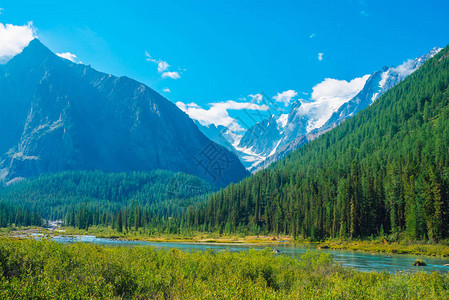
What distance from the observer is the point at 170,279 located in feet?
74.0

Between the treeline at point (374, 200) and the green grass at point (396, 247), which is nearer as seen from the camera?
the green grass at point (396, 247)

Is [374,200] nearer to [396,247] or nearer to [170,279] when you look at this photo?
[396,247]

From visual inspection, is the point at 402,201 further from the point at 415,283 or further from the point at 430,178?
the point at 415,283

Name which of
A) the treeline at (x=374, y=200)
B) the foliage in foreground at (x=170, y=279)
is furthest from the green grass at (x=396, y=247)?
the foliage in foreground at (x=170, y=279)

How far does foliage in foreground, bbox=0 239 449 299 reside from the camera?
54.3ft

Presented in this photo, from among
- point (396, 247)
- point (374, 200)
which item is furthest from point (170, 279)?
point (374, 200)

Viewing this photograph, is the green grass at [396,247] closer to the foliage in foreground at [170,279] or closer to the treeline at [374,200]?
the treeline at [374,200]

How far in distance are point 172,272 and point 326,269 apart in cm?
1618

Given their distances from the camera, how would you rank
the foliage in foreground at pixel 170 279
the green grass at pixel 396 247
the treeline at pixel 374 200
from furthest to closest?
the treeline at pixel 374 200 < the green grass at pixel 396 247 < the foliage in foreground at pixel 170 279

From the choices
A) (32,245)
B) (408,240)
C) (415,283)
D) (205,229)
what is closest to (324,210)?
(408,240)

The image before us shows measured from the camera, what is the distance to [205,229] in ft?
631

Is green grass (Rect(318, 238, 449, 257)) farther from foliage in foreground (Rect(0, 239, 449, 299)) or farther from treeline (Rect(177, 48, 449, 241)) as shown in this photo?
foliage in foreground (Rect(0, 239, 449, 299))

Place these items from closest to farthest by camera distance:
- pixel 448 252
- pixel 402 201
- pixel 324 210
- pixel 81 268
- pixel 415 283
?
1. pixel 81 268
2. pixel 415 283
3. pixel 448 252
4. pixel 402 201
5. pixel 324 210

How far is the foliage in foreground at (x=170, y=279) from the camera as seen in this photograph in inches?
651
